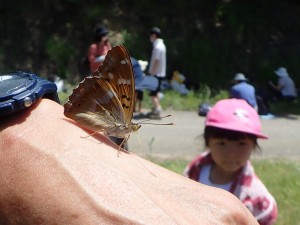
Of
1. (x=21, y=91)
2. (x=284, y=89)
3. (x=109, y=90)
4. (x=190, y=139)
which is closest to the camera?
(x=21, y=91)

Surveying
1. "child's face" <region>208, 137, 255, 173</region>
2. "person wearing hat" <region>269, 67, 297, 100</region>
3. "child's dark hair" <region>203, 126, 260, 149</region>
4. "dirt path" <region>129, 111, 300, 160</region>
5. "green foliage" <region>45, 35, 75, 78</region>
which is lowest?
"green foliage" <region>45, 35, 75, 78</region>

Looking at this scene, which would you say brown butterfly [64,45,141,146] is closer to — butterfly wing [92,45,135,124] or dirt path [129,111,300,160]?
butterfly wing [92,45,135,124]

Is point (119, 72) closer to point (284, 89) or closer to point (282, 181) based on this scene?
point (282, 181)

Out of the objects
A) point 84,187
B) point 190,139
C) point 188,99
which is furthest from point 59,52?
point 84,187

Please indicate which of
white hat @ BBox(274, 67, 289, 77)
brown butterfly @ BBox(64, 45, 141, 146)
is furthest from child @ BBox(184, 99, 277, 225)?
white hat @ BBox(274, 67, 289, 77)

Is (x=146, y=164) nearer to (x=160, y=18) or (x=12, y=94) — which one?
(x=12, y=94)

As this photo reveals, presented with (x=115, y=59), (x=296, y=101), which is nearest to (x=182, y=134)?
(x=296, y=101)

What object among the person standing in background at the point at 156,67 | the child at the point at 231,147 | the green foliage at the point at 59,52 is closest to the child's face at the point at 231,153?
the child at the point at 231,147
